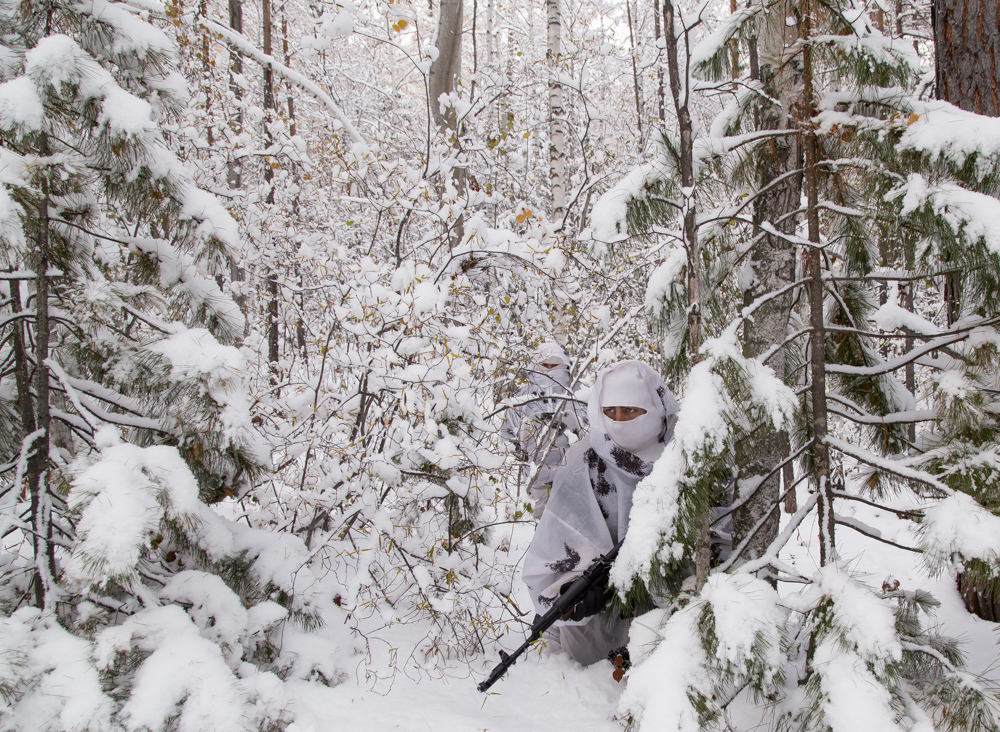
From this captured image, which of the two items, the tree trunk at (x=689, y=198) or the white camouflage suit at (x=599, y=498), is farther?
the white camouflage suit at (x=599, y=498)

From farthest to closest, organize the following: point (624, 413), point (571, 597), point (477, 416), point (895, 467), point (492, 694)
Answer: point (477, 416) → point (624, 413) → point (571, 597) → point (492, 694) → point (895, 467)

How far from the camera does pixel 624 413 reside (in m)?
2.87

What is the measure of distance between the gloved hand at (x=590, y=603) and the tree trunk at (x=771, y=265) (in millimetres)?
680

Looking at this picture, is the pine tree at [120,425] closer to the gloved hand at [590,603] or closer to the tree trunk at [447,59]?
the gloved hand at [590,603]

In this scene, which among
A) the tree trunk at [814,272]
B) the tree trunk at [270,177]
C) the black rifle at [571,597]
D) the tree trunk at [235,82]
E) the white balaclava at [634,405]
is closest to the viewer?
the tree trunk at [814,272]

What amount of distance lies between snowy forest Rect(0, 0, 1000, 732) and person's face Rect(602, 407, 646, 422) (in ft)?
0.99

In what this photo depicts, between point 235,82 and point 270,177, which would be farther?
point 270,177

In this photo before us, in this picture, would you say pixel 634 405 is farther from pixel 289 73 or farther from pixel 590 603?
pixel 289 73

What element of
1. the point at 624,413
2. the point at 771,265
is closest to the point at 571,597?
the point at 624,413

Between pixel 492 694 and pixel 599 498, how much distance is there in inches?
41.7

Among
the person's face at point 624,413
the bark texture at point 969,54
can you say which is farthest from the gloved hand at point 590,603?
the bark texture at point 969,54

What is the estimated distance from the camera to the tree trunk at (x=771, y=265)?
8.52 ft

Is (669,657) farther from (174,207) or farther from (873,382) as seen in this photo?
(174,207)

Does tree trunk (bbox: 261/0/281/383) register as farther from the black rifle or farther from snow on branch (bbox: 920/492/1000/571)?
snow on branch (bbox: 920/492/1000/571)
